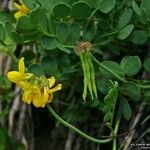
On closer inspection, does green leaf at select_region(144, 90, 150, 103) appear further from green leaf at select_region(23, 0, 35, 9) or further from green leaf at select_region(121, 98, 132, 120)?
green leaf at select_region(23, 0, 35, 9)

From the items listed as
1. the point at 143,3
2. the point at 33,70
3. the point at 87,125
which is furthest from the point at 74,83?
the point at 143,3

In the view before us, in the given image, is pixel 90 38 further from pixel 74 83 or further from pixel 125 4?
pixel 74 83

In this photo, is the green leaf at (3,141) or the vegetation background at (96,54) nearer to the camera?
the vegetation background at (96,54)

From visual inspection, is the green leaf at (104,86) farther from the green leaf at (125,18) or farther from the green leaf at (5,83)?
the green leaf at (5,83)

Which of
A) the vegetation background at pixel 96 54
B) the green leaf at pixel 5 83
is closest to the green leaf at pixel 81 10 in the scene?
the vegetation background at pixel 96 54

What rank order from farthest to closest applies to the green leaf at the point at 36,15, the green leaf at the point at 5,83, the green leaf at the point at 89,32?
the green leaf at the point at 5,83, the green leaf at the point at 89,32, the green leaf at the point at 36,15

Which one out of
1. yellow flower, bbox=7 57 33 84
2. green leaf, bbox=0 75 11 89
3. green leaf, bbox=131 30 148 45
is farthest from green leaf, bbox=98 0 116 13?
green leaf, bbox=0 75 11 89
